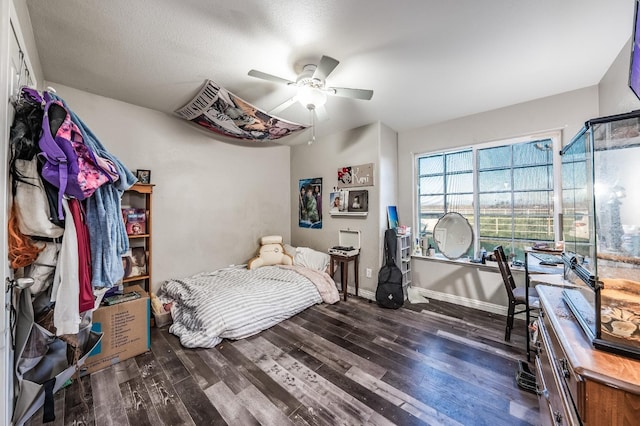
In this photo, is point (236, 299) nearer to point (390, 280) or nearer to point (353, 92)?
point (390, 280)

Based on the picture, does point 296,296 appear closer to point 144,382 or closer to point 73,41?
point 144,382

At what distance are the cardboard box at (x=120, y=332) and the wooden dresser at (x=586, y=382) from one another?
2740mm

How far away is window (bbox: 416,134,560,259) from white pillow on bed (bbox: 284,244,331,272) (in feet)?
5.25

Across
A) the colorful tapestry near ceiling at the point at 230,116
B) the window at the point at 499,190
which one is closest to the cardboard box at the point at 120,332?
the colorful tapestry near ceiling at the point at 230,116

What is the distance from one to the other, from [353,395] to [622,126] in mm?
2013

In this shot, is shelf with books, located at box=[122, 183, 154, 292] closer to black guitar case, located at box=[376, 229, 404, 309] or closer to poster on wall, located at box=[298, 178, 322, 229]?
poster on wall, located at box=[298, 178, 322, 229]

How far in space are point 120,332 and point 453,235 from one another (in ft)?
12.2

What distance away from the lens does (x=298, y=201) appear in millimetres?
4355

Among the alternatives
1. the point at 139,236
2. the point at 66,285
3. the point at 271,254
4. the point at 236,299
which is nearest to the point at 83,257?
the point at 66,285

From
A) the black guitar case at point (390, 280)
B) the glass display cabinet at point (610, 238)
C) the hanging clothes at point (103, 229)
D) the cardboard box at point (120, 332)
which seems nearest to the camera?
the glass display cabinet at point (610, 238)

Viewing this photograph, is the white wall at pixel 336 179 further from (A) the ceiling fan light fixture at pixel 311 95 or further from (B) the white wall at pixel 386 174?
(A) the ceiling fan light fixture at pixel 311 95

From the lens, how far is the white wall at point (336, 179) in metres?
3.34

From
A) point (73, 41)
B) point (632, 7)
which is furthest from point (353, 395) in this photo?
point (73, 41)

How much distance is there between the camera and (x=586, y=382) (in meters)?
0.71
